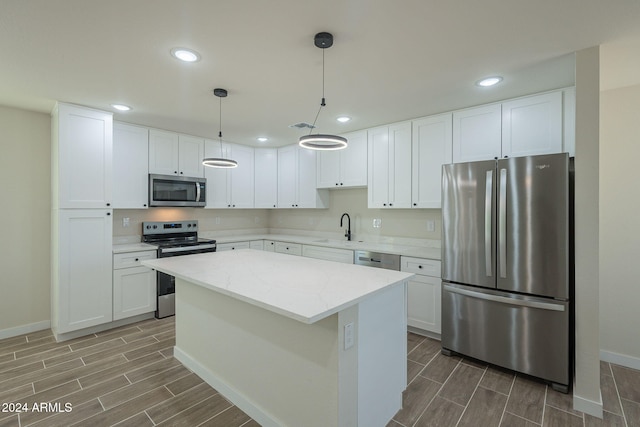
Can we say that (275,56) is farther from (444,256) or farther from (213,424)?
(213,424)

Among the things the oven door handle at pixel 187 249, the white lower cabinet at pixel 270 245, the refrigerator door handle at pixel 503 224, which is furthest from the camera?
the white lower cabinet at pixel 270 245

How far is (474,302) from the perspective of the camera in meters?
2.71

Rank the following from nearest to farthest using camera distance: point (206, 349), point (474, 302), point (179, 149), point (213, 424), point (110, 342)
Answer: point (213, 424), point (206, 349), point (474, 302), point (110, 342), point (179, 149)

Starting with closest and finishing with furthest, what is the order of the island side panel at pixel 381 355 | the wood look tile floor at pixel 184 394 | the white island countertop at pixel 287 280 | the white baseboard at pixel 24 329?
the white island countertop at pixel 287 280, the island side panel at pixel 381 355, the wood look tile floor at pixel 184 394, the white baseboard at pixel 24 329

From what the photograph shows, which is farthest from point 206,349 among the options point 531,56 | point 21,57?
point 531,56

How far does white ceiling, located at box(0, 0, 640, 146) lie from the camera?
5.46 feet

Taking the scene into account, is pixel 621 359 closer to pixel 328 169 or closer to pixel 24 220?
pixel 328 169

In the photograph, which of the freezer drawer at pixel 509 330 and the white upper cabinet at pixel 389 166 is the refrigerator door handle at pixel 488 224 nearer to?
the freezer drawer at pixel 509 330

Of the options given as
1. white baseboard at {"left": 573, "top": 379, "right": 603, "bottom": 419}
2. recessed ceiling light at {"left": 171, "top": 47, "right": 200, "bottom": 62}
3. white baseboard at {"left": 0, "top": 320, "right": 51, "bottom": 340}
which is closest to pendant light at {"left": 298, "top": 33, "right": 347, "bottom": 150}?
recessed ceiling light at {"left": 171, "top": 47, "right": 200, "bottom": 62}

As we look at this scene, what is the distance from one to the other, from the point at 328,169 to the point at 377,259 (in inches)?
66.5

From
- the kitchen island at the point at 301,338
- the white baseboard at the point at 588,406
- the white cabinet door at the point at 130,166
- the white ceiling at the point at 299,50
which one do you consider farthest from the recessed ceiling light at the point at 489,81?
the white cabinet door at the point at 130,166

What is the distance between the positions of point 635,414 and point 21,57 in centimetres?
498

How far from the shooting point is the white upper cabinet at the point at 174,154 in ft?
13.4

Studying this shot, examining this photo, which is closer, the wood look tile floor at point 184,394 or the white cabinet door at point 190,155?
the wood look tile floor at point 184,394
